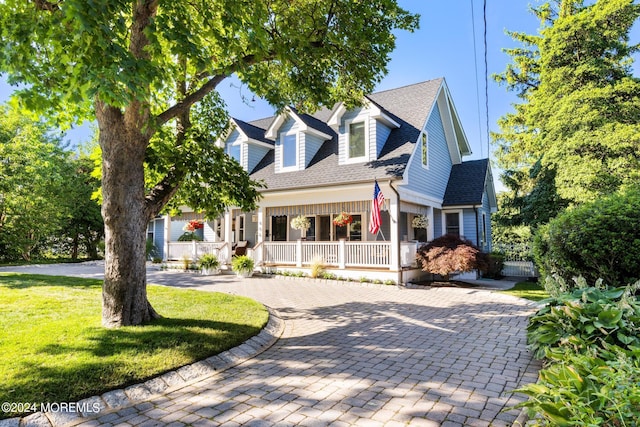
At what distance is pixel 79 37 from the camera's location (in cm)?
354

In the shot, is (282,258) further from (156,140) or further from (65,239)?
(65,239)

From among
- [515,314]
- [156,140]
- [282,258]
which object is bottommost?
[515,314]

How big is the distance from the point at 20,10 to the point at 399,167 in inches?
415

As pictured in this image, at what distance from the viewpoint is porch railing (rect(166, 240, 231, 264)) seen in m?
16.6

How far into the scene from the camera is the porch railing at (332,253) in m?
12.8

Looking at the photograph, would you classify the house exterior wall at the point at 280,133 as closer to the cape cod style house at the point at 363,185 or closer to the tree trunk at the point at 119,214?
the cape cod style house at the point at 363,185

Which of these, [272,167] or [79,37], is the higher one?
[272,167]

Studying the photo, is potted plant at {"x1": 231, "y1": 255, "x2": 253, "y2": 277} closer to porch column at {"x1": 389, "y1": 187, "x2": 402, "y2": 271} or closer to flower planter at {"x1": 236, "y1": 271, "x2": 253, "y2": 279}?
flower planter at {"x1": 236, "y1": 271, "x2": 253, "y2": 279}

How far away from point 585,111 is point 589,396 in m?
16.1

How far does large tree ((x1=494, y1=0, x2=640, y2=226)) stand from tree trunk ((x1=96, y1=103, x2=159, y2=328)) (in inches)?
630

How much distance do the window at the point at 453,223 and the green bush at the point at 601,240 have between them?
10.0 m

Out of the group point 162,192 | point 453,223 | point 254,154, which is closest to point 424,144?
point 453,223

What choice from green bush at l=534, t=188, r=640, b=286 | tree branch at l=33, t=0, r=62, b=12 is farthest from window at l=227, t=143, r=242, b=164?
green bush at l=534, t=188, r=640, b=286

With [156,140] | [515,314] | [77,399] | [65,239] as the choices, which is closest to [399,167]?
[515,314]
